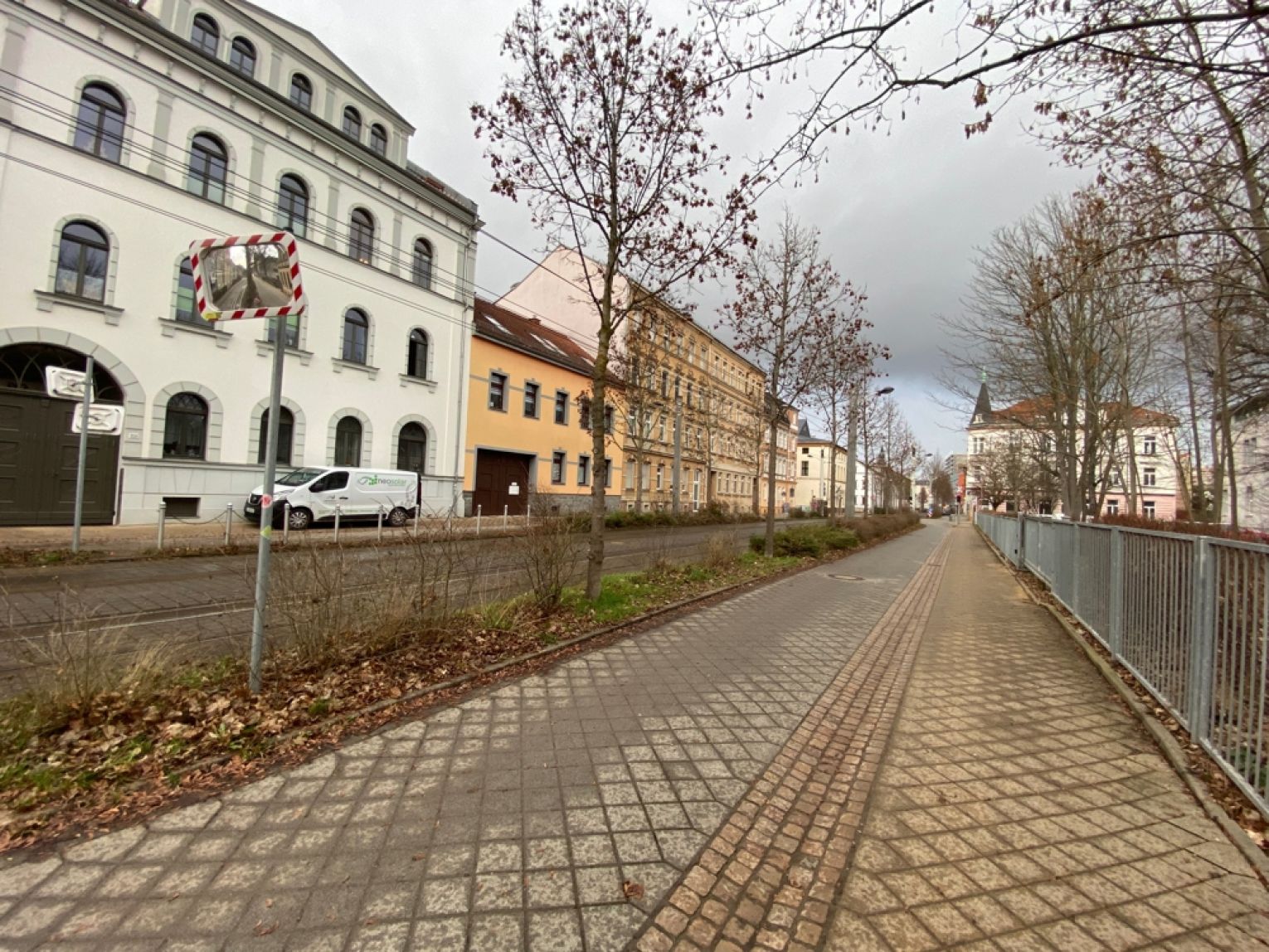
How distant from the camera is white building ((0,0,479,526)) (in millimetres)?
13273

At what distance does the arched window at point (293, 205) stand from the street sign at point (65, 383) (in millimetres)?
9546

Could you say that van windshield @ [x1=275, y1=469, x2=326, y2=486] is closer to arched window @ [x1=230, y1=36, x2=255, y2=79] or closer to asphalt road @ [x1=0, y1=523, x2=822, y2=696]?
asphalt road @ [x1=0, y1=523, x2=822, y2=696]

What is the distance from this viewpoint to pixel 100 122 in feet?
46.9

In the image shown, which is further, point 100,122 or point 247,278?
point 100,122

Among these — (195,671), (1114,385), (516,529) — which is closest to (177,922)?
(195,671)

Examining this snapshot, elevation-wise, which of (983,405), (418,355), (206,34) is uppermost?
(206,34)

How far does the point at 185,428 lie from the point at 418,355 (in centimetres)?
847

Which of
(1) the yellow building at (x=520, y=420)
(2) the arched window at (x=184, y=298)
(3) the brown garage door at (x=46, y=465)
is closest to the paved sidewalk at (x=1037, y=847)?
(3) the brown garage door at (x=46, y=465)

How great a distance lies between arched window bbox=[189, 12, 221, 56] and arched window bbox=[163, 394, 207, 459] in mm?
10072

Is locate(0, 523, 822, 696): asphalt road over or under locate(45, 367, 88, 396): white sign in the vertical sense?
under

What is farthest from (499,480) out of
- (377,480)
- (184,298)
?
(184,298)

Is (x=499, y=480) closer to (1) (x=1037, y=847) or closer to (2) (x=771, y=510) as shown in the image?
(2) (x=771, y=510)

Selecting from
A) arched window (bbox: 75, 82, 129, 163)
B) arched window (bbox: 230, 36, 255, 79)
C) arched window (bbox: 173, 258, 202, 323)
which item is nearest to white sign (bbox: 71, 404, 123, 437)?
arched window (bbox: 173, 258, 202, 323)

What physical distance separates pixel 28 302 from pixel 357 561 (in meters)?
14.9
